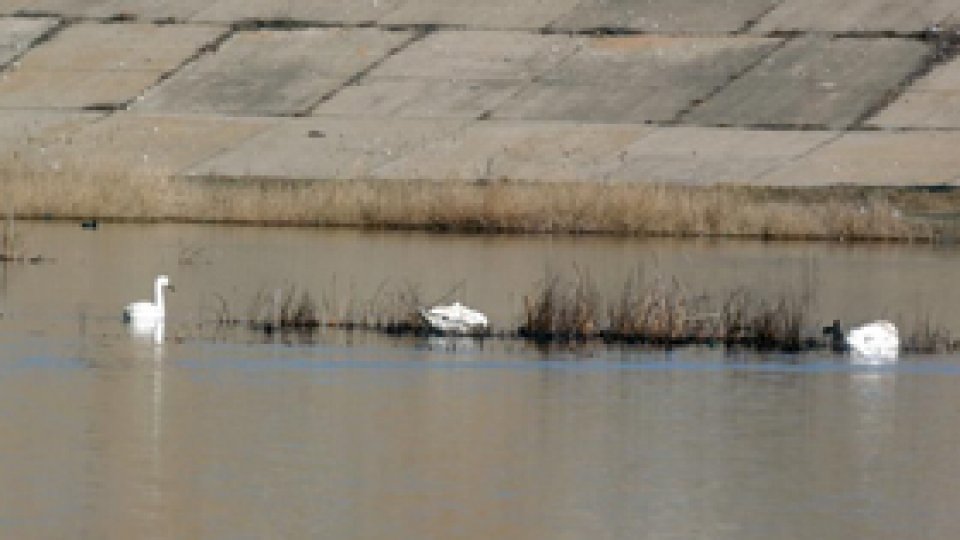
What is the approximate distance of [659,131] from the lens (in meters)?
58.4

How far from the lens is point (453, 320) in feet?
95.7

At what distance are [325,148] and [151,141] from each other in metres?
3.76

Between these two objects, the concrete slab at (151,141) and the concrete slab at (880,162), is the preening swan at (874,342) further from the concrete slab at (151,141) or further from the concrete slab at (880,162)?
the concrete slab at (151,141)

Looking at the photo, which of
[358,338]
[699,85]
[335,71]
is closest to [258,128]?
[335,71]

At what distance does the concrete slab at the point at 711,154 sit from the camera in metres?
54.1

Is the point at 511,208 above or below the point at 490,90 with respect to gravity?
below

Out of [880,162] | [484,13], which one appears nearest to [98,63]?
[484,13]

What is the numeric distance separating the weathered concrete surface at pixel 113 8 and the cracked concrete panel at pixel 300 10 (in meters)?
0.60

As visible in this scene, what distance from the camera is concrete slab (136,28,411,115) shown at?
204 feet

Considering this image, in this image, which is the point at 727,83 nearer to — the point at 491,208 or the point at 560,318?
the point at 491,208

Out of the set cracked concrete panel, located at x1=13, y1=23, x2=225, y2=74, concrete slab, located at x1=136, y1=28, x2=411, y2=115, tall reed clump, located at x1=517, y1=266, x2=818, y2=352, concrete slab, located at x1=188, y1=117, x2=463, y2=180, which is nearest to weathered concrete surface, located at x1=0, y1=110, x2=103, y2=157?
concrete slab, located at x1=136, y1=28, x2=411, y2=115

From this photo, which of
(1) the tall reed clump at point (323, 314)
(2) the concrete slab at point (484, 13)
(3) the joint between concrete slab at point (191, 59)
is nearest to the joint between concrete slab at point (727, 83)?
(2) the concrete slab at point (484, 13)

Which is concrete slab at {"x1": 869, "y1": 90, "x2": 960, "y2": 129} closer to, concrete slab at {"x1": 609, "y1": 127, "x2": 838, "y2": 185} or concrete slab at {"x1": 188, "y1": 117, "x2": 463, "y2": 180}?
concrete slab at {"x1": 609, "y1": 127, "x2": 838, "y2": 185}

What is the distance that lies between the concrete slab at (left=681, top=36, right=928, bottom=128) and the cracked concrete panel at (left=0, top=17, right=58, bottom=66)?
1580 cm
